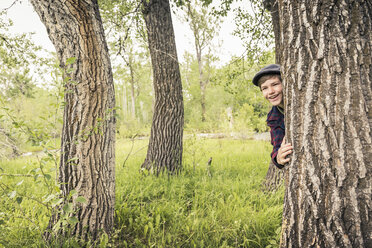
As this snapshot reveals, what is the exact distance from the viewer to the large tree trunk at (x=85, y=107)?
1.77m

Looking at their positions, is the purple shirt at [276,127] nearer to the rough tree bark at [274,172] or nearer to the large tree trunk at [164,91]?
the rough tree bark at [274,172]

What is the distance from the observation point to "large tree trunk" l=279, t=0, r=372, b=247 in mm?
1112

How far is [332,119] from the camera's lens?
116 centimetres

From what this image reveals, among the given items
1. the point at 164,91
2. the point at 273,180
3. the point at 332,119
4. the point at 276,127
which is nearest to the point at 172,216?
the point at 276,127

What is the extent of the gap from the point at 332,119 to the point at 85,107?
2015 millimetres

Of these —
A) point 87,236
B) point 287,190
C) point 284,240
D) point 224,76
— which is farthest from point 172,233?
point 224,76

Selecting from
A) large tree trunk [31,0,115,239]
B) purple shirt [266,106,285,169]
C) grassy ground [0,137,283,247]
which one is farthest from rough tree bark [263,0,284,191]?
large tree trunk [31,0,115,239]

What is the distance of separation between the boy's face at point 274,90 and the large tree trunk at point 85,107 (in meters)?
1.62

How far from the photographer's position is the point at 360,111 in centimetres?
111

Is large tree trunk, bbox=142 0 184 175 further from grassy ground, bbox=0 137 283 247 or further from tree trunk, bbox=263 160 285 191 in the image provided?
tree trunk, bbox=263 160 285 191

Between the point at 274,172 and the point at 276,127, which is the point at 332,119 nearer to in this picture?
the point at 276,127

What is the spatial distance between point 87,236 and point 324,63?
2511 mm

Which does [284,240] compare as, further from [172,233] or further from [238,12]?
[238,12]

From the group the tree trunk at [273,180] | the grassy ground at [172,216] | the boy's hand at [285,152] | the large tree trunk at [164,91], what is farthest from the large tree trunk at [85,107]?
the tree trunk at [273,180]
